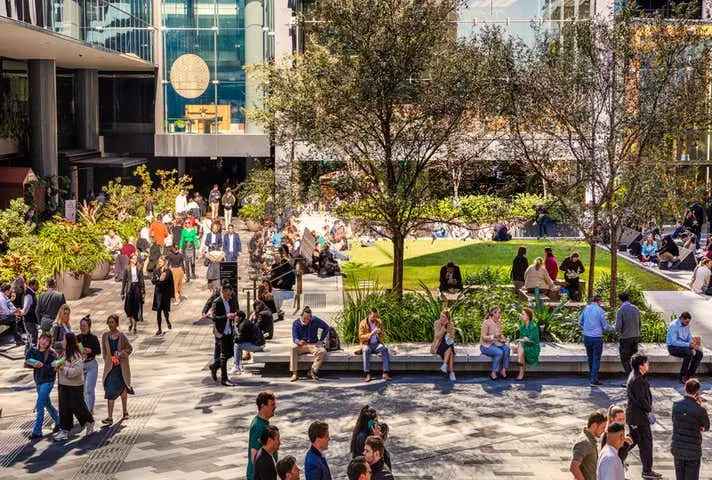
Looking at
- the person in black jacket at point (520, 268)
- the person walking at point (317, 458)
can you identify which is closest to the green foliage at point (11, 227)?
the person in black jacket at point (520, 268)

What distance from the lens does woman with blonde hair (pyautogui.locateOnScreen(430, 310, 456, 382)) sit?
18.8m

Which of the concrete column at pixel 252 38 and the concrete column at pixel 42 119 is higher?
the concrete column at pixel 252 38

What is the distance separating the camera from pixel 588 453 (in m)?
10.4

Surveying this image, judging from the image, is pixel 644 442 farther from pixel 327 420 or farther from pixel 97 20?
pixel 97 20

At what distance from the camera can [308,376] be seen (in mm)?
19141

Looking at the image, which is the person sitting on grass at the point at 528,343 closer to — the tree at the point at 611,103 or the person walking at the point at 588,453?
the tree at the point at 611,103

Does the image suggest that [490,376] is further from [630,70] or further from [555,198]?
[630,70]

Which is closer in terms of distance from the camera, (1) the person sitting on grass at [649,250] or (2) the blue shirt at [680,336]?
(2) the blue shirt at [680,336]

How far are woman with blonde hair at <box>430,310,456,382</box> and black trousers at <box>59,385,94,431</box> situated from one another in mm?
5922

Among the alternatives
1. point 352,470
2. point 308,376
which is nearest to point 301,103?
point 308,376

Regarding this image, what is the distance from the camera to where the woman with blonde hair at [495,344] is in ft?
61.8

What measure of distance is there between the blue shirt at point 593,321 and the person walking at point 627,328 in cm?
28

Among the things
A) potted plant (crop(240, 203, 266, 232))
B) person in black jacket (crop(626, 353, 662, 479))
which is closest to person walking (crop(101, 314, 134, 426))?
person in black jacket (crop(626, 353, 662, 479))

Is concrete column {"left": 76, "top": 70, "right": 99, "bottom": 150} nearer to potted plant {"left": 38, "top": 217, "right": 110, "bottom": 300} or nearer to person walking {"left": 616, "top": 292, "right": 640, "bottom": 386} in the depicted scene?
potted plant {"left": 38, "top": 217, "right": 110, "bottom": 300}
